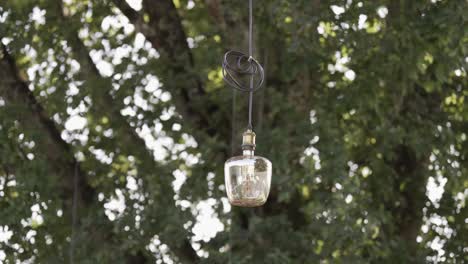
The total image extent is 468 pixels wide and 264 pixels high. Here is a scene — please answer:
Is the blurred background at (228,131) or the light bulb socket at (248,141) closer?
the light bulb socket at (248,141)

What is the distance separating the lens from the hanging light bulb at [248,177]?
4246mm

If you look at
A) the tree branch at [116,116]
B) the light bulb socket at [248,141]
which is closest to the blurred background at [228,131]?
the tree branch at [116,116]

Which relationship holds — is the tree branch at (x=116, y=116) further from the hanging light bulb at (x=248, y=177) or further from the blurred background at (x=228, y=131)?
the hanging light bulb at (x=248, y=177)

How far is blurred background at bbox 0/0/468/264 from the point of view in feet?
23.8

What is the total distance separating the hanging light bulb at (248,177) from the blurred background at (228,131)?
2836 mm

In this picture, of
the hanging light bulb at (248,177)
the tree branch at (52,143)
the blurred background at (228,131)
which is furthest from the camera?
the tree branch at (52,143)

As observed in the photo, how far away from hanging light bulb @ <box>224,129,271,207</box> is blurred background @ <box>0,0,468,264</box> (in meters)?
2.84

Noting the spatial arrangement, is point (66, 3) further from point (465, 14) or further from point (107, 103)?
point (465, 14)

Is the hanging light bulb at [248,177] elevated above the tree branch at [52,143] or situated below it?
below

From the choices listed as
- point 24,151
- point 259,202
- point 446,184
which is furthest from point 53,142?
point 259,202

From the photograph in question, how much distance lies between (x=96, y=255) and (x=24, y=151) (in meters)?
1.04

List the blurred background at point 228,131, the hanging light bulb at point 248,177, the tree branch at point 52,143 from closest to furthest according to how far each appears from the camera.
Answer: the hanging light bulb at point 248,177 → the blurred background at point 228,131 → the tree branch at point 52,143

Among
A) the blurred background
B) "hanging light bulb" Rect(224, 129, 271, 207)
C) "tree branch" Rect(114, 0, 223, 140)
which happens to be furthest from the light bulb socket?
"tree branch" Rect(114, 0, 223, 140)

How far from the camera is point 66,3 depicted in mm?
8227
